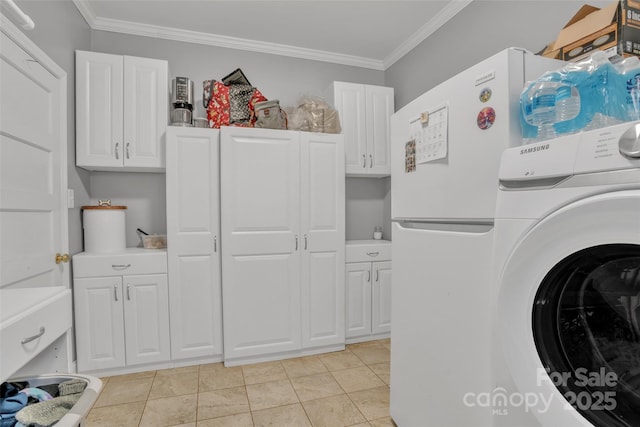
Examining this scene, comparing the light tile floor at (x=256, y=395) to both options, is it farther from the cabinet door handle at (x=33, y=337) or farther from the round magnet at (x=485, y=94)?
the round magnet at (x=485, y=94)

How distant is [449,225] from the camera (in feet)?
3.97

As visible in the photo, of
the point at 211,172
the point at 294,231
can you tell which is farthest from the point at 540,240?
the point at 211,172

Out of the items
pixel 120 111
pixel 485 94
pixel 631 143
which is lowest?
pixel 631 143

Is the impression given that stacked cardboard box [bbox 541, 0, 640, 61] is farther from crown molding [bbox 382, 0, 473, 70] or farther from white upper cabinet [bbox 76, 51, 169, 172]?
white upper cabinet [bbox 76, 51, 169, 172]

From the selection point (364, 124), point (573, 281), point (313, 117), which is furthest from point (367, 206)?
point (573, 281)

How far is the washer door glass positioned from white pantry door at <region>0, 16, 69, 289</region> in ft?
6.83

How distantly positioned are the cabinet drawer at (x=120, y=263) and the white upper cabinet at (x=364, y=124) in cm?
175

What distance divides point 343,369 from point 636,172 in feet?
7.18

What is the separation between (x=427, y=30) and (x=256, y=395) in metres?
3.12

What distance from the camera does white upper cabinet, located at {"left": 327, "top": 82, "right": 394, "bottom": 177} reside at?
2.88m

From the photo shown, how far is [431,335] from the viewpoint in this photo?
1274 mm

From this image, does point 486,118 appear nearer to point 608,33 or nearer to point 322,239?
point 608,33

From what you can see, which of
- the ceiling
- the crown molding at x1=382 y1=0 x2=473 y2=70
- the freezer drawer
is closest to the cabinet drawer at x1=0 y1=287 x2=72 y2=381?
the freezer drawer

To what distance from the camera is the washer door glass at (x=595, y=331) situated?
2.14ft
